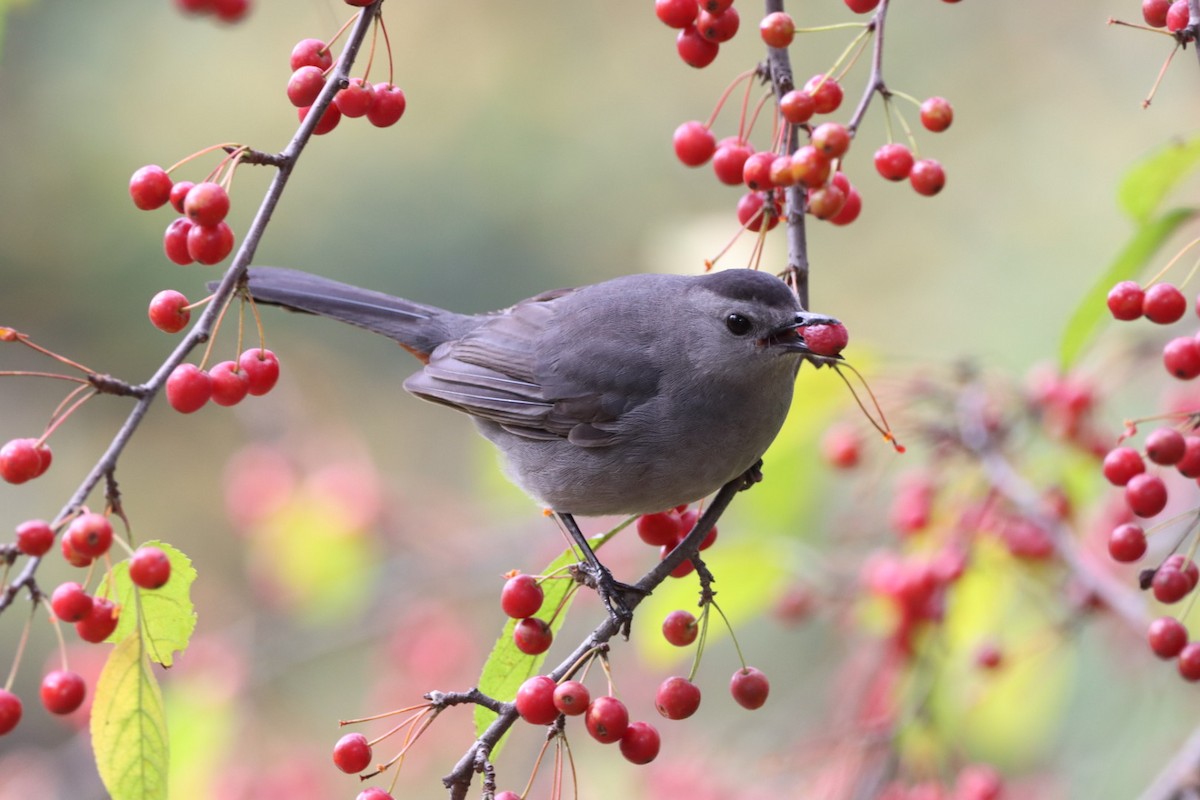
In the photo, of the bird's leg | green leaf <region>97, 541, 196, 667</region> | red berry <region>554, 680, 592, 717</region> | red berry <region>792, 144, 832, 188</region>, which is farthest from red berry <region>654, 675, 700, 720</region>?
red berry <region>792, 144, 832, 188</region>

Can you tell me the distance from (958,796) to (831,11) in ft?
20.3

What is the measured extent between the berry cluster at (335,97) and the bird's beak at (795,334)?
3.28ft

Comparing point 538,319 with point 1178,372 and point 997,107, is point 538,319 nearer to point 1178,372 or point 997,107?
point 1178,372

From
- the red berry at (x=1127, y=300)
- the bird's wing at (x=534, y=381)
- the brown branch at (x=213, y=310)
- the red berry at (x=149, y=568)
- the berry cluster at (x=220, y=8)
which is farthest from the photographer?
the bird's wing at (x=534, y=381)

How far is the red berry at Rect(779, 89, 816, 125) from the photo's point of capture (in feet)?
7.73

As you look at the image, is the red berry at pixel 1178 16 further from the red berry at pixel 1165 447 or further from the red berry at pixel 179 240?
the red berry at pixel 179 240

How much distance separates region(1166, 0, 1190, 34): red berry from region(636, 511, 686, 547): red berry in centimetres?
153

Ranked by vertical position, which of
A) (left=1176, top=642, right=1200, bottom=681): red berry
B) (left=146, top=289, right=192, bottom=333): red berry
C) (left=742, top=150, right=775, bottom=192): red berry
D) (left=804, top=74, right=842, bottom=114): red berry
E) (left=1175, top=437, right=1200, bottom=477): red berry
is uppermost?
(left=804, top=74, right=842, bottom=114): red berry

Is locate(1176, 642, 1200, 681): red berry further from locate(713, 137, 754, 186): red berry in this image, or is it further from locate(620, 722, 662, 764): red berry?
locate(713, 137, 754, 186): red berry

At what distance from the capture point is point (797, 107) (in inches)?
92.9

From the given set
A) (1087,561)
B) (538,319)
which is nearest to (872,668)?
(1087,561)

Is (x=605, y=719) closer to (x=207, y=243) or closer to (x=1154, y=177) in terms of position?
(x=207, y=243)

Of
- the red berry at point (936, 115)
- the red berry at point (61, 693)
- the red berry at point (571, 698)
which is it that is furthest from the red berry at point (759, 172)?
the red berry at point (61, 693)

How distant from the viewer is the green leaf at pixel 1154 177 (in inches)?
95.7
